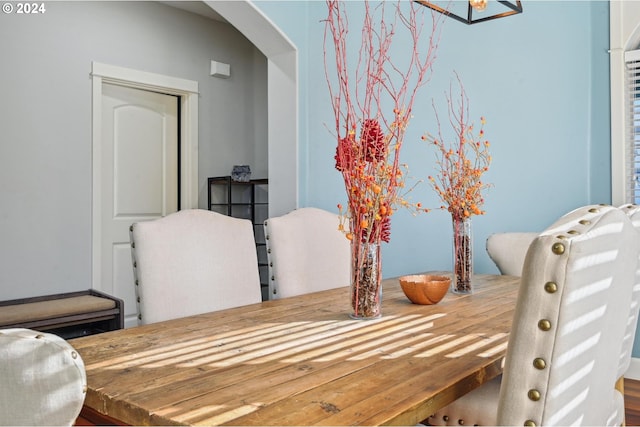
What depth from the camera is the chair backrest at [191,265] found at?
1663 mm

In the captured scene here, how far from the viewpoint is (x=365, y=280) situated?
1.44m

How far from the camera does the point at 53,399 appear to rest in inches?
21.7

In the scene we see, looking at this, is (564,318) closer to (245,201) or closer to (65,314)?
(65,314)

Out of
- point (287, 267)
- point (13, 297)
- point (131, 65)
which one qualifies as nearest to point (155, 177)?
point (131, 65)

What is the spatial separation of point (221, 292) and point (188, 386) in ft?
3.18

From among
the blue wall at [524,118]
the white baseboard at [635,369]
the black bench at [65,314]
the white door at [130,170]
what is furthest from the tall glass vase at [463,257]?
the white door at [130,170]

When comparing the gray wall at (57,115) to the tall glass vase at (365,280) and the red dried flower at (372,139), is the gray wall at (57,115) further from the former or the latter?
the red dried flower at (372,139)

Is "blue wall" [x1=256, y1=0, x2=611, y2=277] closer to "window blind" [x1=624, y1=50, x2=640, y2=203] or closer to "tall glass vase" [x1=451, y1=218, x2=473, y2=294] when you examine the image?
"window blind" [x1=624, y1=50, x2=640, y2=203]

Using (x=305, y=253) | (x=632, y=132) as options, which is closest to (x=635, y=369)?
(x=632, y=132)

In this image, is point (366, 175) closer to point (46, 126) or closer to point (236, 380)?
point (236, 380)

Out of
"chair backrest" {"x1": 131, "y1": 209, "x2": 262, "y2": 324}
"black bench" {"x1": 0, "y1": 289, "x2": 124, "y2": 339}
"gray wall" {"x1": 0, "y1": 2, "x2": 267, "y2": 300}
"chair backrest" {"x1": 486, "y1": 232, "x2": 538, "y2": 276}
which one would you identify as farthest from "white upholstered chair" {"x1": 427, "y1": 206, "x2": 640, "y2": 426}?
"gray wall" {"x1": 0, "y1": 2, "x2": 267, "y2": 300}

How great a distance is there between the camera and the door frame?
3.88m

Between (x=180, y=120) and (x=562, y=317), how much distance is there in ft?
13.6

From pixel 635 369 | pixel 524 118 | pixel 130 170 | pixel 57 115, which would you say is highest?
pixel 57 115
